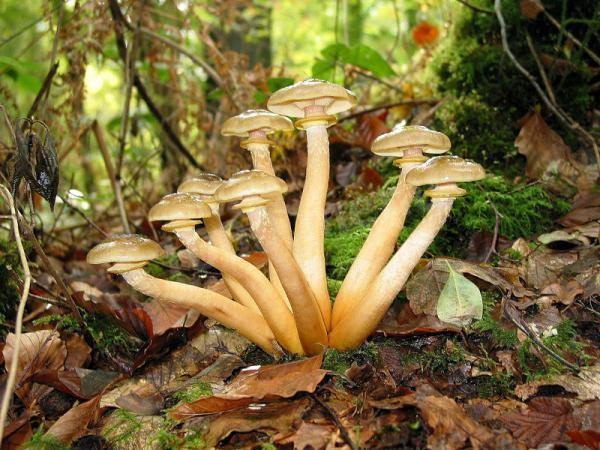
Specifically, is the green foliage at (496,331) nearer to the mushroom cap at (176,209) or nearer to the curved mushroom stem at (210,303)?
the curved mushroom stem at (210,303)

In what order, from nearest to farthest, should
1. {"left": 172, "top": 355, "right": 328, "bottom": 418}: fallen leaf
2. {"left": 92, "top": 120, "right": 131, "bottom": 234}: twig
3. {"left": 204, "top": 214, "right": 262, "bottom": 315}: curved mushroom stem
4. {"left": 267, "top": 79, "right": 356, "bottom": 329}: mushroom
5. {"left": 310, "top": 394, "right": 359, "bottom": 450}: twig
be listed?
{"left": 310, "top": 394, "right": 359, "bottom": 450}: twig < {"left": 172, "top": 355, "right": 328, "bottom": 418}: fallen leaf < {"left": 267, "top": 79, "right": 356, "bottom": 329}: mushroom < {"left": 204, "top": 214, "right": 262, "bottom": 315}: curved mushroom stem < {"left": 92, "top": 120, "right": 131, "bottom": 234}: twig

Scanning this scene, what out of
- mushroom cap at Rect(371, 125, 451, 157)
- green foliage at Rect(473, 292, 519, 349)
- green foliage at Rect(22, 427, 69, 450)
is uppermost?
mushroom cap at Rect(371, 125, 451, 157)

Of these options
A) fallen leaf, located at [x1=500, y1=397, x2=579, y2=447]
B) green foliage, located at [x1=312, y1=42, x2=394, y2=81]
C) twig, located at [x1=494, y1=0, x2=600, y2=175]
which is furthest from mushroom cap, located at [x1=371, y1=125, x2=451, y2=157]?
green foliage, located at [x1=312, y1=42, x2=394, y2=81]

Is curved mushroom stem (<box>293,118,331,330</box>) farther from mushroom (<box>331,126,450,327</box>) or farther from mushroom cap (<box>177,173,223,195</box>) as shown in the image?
mushroom cap (<box>177,173,223,195</box>)

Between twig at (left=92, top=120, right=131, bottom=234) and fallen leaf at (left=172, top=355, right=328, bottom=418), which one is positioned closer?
fallen leaf at (left=172, top=355, right=328, bottom=418)

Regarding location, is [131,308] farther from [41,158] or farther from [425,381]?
[425,381]

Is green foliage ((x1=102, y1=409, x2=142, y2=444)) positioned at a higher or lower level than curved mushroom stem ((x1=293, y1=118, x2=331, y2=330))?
lower

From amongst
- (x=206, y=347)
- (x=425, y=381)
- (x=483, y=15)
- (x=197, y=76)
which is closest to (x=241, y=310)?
(x=206, y=347)
